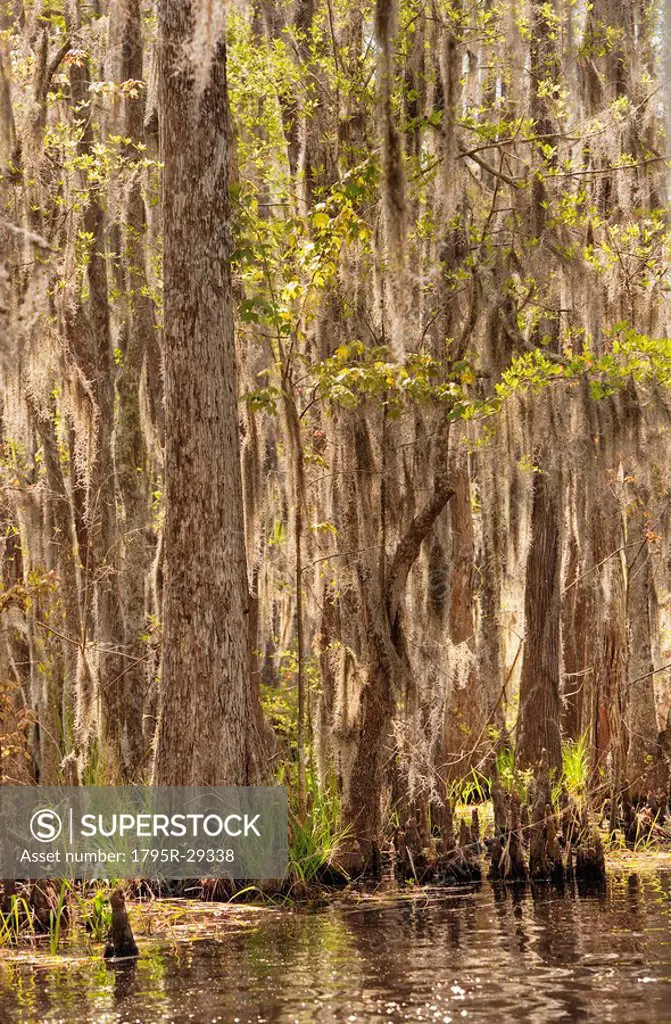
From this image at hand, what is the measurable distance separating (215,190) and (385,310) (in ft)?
6.06

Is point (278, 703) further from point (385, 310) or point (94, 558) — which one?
point (385, 310)

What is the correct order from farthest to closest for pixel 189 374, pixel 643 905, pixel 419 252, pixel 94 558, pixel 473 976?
pixel 94 558, pixel 419 252, pixel 189 374, pixel 643 905, pixel 473 976

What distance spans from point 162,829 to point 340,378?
3.56 m

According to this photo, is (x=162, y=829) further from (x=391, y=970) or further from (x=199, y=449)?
(x=391, y=970)

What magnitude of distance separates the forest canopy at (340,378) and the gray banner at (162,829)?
0.21 meters

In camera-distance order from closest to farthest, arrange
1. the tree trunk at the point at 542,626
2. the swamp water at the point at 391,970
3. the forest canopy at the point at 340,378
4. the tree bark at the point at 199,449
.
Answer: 1. the swamp water at the point at 391,970
2. the tree bark at the point at 199,449
3. the forest canopy at the point at 340,378
4. the tree trunk at the point at 542,626

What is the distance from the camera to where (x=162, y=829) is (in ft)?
32.9

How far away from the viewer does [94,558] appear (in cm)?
1395

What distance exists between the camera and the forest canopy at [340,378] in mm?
10500

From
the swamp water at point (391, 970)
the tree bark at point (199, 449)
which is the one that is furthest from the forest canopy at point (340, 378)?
the swamp water at point (391, 970)

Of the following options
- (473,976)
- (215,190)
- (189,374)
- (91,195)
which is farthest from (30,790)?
(91,195)

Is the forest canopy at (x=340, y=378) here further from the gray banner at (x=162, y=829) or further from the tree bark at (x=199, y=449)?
the gray banner at (x=162, y=829)

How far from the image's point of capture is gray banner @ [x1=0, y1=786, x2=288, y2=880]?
32.3 ft

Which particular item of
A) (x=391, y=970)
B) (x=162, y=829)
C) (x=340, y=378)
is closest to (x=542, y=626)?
(x=340, y=378)
